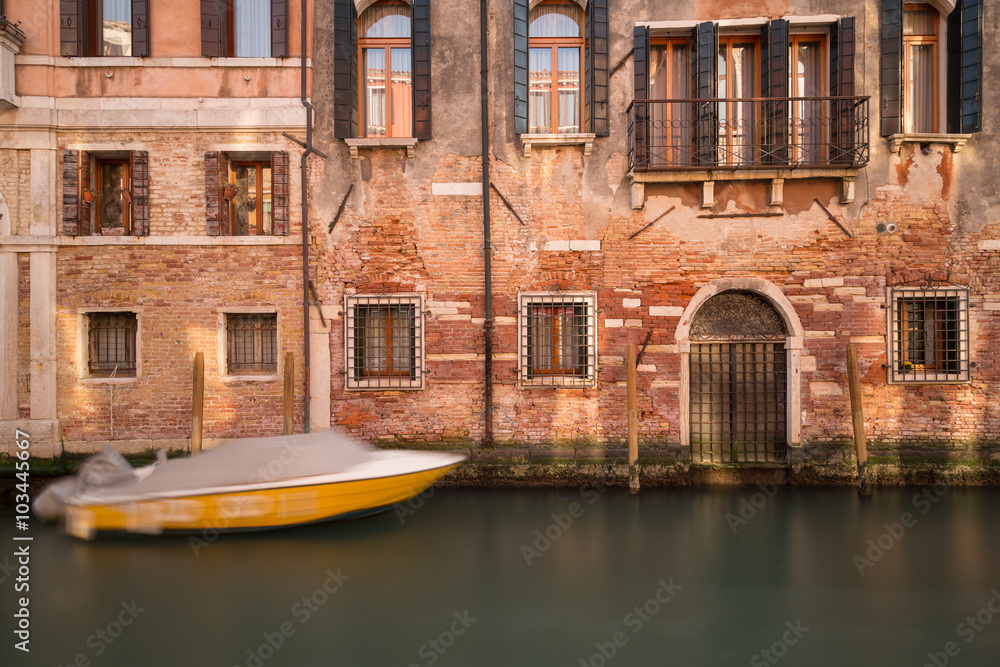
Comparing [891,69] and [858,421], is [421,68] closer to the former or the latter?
[891,69]

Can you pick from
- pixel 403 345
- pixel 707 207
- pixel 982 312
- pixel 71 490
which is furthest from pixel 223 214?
pixel 982 312

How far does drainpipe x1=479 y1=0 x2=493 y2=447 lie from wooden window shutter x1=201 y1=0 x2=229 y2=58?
3.55 meters

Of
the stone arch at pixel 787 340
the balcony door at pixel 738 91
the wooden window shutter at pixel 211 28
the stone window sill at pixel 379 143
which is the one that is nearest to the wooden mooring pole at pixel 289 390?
the stone window sill at pixel 379 143

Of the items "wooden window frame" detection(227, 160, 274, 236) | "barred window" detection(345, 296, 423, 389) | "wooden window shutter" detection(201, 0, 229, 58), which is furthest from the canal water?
"wooden window shutter" detection(201, 0, 229, 58)

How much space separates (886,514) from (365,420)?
6593 mm

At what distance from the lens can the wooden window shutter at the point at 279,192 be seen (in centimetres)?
771

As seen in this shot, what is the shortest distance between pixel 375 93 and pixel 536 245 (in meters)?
3.18

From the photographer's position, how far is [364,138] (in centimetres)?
→ 761

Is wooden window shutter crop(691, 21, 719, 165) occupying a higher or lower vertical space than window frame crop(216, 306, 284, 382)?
higher

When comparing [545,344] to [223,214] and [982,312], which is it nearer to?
[223,214]

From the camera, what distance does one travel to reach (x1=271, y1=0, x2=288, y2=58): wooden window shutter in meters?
7.61

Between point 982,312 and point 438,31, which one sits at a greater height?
point 438,31

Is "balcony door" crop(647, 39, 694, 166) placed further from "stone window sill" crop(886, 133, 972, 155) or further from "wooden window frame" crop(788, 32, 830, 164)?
"stone window sill" crop(886, 133, 972, 155)

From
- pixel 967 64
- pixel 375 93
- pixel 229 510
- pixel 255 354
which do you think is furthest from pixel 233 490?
pixel 967 64
